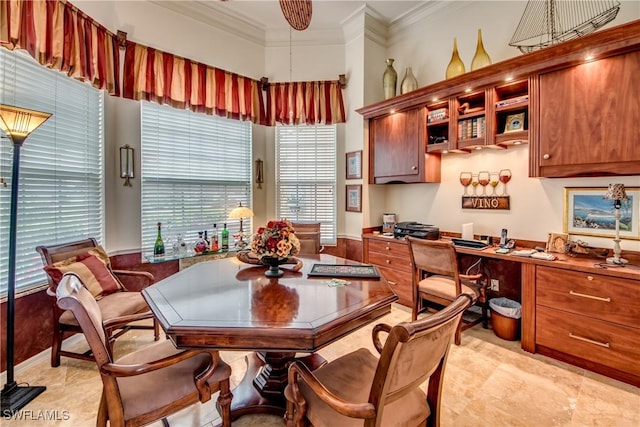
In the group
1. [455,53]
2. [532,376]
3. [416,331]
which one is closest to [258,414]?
[416,331]

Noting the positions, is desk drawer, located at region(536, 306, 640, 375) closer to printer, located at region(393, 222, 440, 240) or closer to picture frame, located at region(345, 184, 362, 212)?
printer, located at region(393, 222, 440, 240)

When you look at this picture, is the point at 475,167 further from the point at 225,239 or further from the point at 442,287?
the point at 225,239

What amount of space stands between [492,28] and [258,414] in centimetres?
410

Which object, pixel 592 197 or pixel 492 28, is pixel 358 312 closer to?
pixel 592 197

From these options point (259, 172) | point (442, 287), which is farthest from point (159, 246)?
point (442, 287)

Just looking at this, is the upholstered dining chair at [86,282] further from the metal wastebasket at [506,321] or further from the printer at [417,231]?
the metal wastebasket at [506,321]

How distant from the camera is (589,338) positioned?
2.13m

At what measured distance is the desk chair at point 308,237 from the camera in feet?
11.1

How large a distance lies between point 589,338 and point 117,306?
3.59 m

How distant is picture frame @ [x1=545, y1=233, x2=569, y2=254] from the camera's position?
257cm

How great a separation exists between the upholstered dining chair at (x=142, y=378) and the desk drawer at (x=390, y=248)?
2427mm

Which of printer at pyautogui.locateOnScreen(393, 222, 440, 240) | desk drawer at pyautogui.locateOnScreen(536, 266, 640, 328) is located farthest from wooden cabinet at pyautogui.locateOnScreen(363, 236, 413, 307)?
desk drawer at pyautogui.locateOnScreen(536, 266, 640, 328)

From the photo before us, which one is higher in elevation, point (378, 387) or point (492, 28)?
point (492, 28)

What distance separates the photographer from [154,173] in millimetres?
3293
